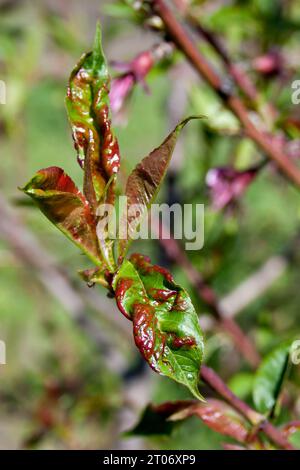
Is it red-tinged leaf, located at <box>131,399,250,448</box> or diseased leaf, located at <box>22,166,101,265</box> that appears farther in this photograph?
red-tinged leaf, located at <box>131,399,250,448</box>

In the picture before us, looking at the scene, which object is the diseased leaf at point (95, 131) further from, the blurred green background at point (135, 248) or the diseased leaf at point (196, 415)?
the blurred green background at point (135, 248)

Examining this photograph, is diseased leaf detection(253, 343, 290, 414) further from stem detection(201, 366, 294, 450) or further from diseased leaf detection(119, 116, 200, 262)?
diseased leaf detection(119, 116, 200, 262)

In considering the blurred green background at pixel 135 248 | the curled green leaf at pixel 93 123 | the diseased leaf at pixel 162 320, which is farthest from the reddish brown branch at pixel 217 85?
the diseased leaf at pixel 162 320

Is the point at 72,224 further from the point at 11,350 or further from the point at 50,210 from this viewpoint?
the point at 11,350

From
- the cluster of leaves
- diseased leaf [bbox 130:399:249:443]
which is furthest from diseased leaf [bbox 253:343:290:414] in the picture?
the cluster of leaves

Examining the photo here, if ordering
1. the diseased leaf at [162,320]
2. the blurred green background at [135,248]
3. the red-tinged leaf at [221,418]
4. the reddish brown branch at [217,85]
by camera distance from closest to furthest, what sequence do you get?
the diseased leaf at [162,320] → the red-tinged leaf at [221,418] → the reddish brown branch at [217,85] → the blurred green background at [135,248]

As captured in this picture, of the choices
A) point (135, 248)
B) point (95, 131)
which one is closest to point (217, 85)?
point (95, 131)

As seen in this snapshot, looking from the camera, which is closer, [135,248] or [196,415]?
[196,415]

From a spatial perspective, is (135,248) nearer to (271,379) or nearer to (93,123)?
(271,379)
